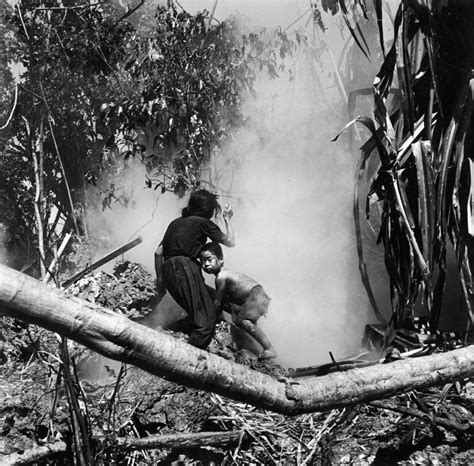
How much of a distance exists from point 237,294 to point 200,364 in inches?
136

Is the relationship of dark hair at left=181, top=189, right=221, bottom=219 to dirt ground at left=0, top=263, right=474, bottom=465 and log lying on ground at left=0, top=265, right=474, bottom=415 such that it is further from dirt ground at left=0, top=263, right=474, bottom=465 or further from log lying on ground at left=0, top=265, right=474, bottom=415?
log lying on ground at left=0, top=265, right=474, bottom=415

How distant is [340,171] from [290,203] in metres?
0.86

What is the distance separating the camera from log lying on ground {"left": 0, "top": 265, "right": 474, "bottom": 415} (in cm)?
179

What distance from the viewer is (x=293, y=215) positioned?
7.80 meters

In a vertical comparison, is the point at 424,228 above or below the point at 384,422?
above

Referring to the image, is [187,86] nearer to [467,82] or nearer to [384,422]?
[467,82]

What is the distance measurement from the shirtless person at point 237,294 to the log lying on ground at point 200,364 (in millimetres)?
2783

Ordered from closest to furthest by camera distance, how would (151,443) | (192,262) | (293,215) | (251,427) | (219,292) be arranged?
(151,443) < (251,427) < (192,262) < (219,292) < (293,215)

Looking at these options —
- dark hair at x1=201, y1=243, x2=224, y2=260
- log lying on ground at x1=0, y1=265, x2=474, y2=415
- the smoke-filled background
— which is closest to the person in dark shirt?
dark hair at x1=201, y1=243, x2=224, y2=260

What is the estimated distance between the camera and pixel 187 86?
23.2ft

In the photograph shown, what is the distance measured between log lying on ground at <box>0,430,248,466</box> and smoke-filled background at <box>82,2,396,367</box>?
3189mm

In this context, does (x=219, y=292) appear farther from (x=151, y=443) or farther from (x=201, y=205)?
(x=151, y=443)

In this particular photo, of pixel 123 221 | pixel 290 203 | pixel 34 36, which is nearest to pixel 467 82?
pixel 290 203

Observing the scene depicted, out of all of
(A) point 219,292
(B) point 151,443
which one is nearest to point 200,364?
(B) point 151,443
